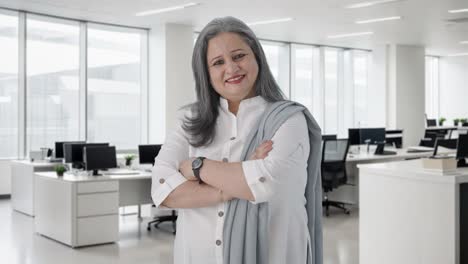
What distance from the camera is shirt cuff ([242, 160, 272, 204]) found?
4.87 feet

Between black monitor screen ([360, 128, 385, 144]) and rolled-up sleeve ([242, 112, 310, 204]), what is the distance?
7837 mm

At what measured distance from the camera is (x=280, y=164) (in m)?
1.49

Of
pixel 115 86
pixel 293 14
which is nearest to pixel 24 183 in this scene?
pixel 115 86

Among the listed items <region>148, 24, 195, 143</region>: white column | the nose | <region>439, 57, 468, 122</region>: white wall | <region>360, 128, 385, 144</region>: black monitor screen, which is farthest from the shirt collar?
<region>439, 57, 468, 122</region>: white wall

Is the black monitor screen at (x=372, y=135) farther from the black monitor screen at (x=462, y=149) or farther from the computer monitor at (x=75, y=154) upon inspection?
the black monitor screen at (x=462, y=149)

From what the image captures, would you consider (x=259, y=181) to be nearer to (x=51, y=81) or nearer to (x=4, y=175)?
(x=4, y=175)

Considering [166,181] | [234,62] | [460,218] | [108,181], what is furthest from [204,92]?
[108,181]

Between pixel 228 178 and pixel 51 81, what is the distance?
10021mm

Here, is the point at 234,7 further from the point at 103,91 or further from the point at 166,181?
the point at 166,181

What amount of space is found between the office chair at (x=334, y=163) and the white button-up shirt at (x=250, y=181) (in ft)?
20.8

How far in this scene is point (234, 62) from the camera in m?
1.59

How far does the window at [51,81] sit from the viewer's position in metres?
10.5

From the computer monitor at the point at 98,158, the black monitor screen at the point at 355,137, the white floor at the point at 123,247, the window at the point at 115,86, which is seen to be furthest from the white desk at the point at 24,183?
the black monitor screen at the point at 355,137

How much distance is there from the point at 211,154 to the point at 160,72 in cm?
1009
